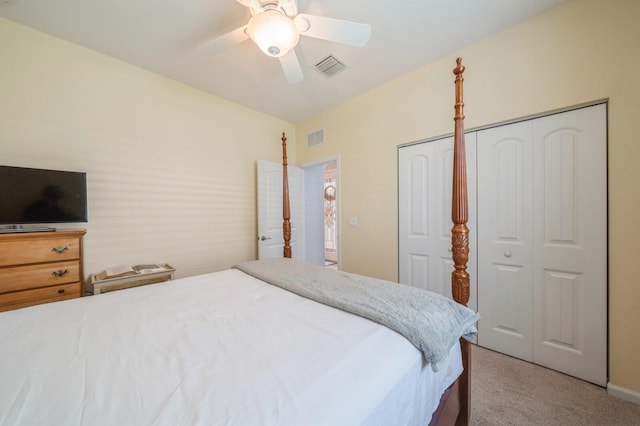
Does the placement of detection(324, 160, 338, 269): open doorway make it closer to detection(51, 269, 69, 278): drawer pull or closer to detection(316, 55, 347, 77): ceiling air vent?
detection(316, 55, 347, 77): ceiling air vent

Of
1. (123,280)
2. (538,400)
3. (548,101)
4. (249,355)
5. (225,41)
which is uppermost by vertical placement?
(225,41)

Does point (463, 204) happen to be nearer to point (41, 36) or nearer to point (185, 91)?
point (185, 91)

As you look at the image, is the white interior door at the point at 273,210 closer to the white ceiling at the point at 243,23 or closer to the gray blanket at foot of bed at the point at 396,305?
the white ceiling at the point at 243,23

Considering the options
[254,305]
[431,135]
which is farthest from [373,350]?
[431,135]

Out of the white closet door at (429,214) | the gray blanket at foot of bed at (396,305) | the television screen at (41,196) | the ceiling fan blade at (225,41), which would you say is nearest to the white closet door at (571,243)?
the white closet door at (429,214)

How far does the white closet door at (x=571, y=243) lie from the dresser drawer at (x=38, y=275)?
11.8 ft

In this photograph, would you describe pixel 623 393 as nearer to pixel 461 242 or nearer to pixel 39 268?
pixel 461 242

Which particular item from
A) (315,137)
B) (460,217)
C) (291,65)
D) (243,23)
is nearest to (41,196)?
(243,23)

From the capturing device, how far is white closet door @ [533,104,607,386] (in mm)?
1639

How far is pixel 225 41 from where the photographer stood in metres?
1.64

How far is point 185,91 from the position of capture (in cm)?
274

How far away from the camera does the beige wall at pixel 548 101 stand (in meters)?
1.52

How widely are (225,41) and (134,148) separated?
1.53 m

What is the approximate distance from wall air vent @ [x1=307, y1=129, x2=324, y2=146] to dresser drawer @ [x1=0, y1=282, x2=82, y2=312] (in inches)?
115
